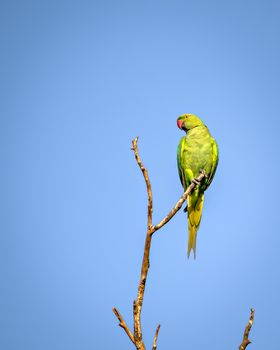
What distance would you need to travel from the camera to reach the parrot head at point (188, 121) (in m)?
7.55

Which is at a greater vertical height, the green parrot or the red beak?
the red beak

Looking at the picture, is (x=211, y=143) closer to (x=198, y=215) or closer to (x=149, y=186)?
(x=198, y=215)

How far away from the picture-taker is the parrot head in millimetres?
7547

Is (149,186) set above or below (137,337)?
above

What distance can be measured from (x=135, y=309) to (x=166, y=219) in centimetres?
86

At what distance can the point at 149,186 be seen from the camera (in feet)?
12.2

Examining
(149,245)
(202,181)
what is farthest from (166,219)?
(202,181)

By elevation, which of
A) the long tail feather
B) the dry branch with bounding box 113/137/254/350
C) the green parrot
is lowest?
the dry branch with bounding box 113/137/254/350

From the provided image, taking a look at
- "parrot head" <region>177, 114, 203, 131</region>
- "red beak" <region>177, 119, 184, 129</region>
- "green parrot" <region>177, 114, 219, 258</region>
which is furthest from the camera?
"red beak" <region>177, 119, 184, 129</region>

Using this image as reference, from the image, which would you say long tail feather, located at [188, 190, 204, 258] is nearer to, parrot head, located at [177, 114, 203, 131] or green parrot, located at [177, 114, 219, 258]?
green parrot, located at [177, 114, 219, 258]

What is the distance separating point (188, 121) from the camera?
7.64 metres

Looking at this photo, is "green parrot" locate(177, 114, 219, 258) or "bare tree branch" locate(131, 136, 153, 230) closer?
"bare tree branch" locate(131, 136, 153, 230)

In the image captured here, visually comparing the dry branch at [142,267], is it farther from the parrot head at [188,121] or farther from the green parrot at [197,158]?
the parrot head at [188,121]

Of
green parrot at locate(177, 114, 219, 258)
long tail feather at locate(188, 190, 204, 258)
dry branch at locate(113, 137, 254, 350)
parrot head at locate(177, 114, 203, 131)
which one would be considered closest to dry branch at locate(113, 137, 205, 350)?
dry branch at locate(113, 137, 254, 350)
